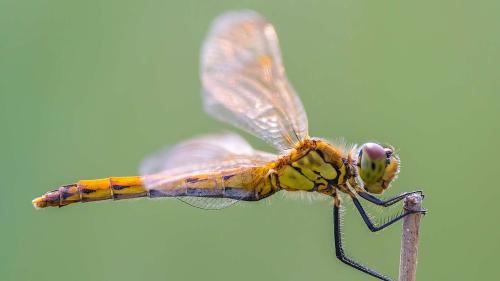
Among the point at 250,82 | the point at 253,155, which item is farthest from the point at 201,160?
the point at 250,82

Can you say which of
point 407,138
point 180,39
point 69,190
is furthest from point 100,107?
point 407,138

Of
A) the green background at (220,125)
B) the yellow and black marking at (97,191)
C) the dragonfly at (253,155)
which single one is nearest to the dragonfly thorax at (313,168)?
the dragonfly at (253,155)

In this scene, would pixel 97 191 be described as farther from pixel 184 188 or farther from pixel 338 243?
pixel 338 243

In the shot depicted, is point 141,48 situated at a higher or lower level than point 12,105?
higher

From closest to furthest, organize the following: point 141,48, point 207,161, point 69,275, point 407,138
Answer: point 207,161 < point 69,275 < point 407,138 < point 141,48

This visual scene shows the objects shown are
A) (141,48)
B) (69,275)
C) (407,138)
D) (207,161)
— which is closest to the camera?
(207,161)

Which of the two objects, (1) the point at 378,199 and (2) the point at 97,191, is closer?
(1) the point at 378,199

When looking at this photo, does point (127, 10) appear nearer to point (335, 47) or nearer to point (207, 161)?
point (335, 47)
